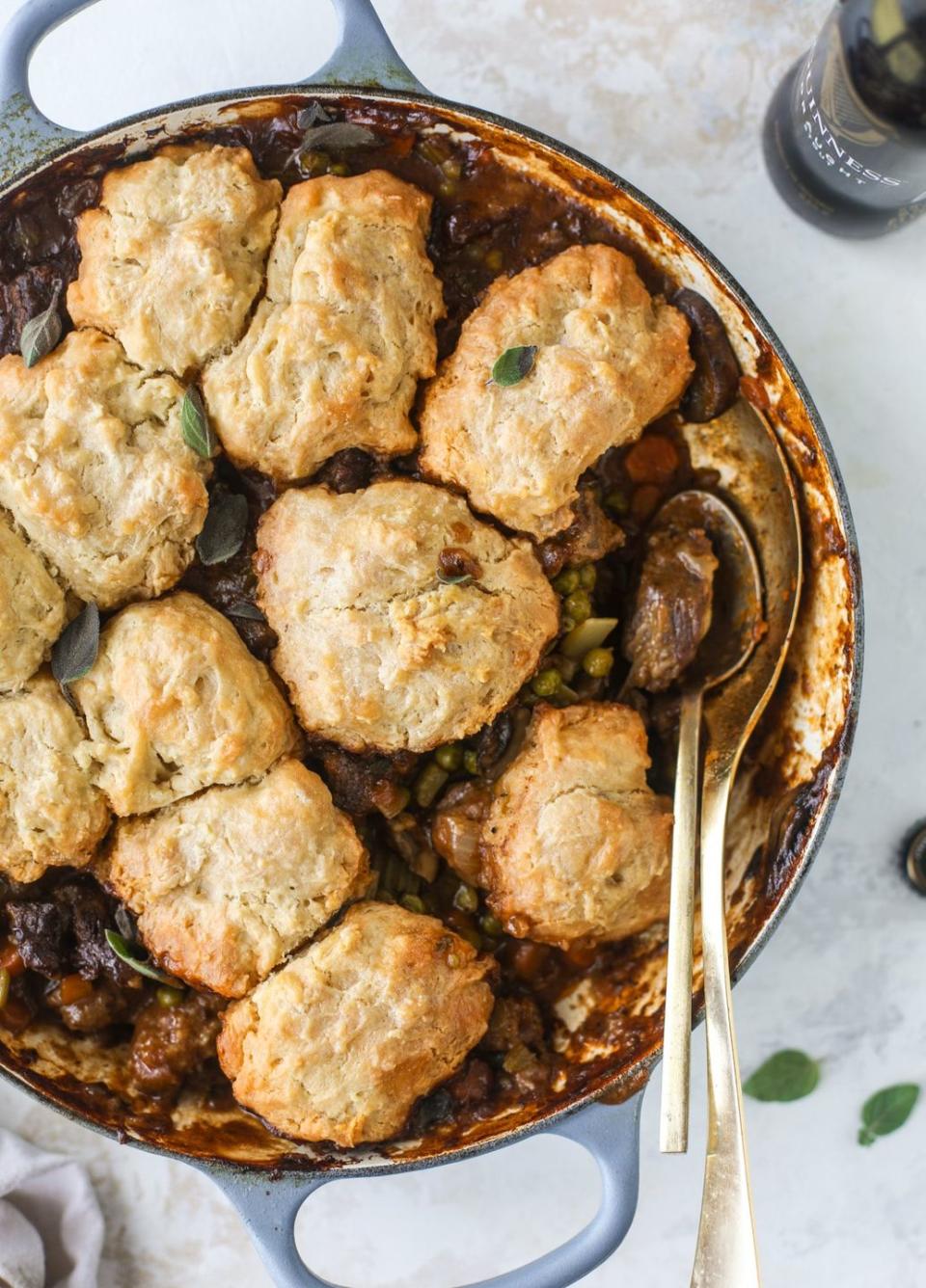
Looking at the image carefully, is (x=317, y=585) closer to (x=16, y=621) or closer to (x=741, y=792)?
(x=16, y=621)

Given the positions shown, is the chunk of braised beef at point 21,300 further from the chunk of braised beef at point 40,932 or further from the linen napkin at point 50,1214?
the linen napkin at point 50,1214

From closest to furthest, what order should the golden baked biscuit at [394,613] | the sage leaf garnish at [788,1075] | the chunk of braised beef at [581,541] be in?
the golden baked biscuit at [394,613]
the chunk of braised beef at [581,541]
the sage leaf garnish at [788,1075]

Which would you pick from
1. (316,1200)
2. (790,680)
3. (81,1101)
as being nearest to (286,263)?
(790,680)

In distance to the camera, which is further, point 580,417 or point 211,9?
point 211,9

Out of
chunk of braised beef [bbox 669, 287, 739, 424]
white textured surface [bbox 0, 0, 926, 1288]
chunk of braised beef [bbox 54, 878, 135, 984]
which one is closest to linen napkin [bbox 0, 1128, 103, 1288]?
white textured surface [bbox 0, 0, 926, 1288]

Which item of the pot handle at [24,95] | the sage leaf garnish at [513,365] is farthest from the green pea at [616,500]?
the pot handle at [24,95]

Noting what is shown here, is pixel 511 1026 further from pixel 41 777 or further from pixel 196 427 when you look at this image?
pixel 196 427
